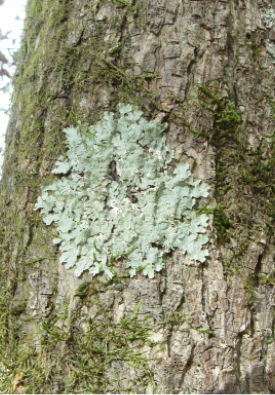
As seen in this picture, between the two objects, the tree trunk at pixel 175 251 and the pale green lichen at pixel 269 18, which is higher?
the pale green lichen at pixel 269 18

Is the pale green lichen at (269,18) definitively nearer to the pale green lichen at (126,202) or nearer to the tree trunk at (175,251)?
the tree trunk at (175,251)

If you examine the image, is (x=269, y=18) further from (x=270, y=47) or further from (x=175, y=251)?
(x=175, y=251)

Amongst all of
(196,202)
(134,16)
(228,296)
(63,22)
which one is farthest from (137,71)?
(228,296)

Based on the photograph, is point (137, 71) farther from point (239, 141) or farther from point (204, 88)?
point (239, 141)

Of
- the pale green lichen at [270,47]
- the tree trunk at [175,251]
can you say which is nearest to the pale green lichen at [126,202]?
the tree trunk at [175,251]

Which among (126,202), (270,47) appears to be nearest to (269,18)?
(270,47)
